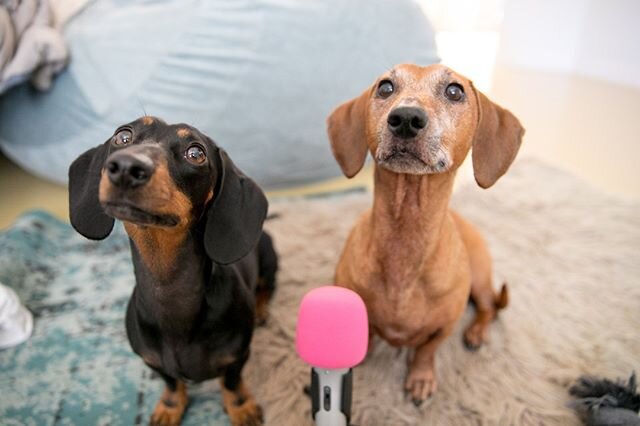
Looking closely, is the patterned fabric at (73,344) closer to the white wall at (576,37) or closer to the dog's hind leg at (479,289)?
the dog's hind leg at (479,289)

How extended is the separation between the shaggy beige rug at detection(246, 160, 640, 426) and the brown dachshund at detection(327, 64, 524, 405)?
17 centimetres

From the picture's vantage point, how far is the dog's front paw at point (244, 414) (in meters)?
1.54

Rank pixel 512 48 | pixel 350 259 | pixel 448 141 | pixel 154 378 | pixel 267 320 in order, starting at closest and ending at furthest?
pixel 448 141 < pixel 350 259 < pixel 154 378 < pixel 267 320 < pixel 512 48

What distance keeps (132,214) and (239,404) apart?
808mm

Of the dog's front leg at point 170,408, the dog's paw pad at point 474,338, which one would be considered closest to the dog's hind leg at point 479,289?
the dog's paw pad at point 474,338

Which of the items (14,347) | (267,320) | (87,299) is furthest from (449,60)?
(14,347)

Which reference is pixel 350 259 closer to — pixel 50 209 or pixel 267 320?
pixel 267 320

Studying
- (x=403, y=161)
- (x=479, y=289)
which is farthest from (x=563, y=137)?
(x=403, y=161)

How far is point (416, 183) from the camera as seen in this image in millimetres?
1347

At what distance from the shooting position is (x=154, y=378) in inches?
66.9

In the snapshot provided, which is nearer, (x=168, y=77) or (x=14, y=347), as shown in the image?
(x=14, y=347)

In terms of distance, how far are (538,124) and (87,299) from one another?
3349 mm

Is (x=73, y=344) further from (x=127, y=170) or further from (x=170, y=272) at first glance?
(x=127, y=170)

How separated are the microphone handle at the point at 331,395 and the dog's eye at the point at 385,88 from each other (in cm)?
71
